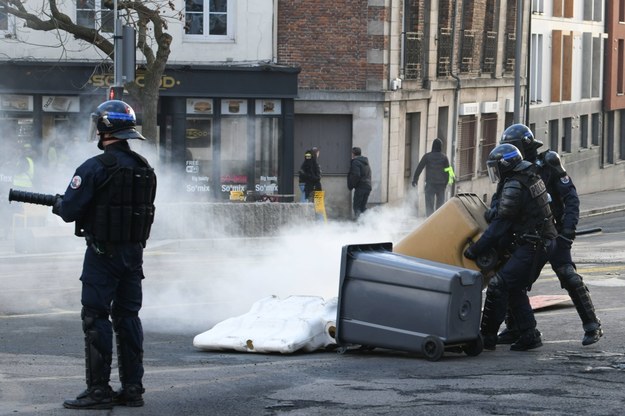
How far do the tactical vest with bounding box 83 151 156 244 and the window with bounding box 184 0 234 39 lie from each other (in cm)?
2080

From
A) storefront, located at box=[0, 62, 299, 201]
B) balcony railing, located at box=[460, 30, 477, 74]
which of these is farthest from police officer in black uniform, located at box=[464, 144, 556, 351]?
balcony railing, located at box=[460, 30, 477, 74]

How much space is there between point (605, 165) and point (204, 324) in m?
37.7

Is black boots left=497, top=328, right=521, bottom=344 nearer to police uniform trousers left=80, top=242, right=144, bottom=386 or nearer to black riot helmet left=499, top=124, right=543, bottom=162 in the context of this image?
black riot helmet left=499, top=124, right=543, bottom=162

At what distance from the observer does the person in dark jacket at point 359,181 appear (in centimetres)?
2572

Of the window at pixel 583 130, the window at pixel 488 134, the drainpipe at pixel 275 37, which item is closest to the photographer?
the drainpipe at pixel 275 37

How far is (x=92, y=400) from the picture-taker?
718cm

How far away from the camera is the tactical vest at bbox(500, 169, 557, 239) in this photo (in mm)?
10055

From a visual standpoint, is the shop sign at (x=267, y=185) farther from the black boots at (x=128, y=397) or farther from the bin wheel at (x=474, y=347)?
the black boots at (x=128, y=397)

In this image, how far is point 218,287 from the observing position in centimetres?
1479

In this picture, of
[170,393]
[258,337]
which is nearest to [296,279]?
[258,337]

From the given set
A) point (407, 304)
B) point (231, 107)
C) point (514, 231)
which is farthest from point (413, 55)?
point (407, 304)

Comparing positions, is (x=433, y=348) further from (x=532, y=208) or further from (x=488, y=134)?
(x=488, y=134)

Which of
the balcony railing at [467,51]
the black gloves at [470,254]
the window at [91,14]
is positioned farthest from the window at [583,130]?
the black gloves at [470,254]

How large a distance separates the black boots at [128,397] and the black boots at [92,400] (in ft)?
0.33
